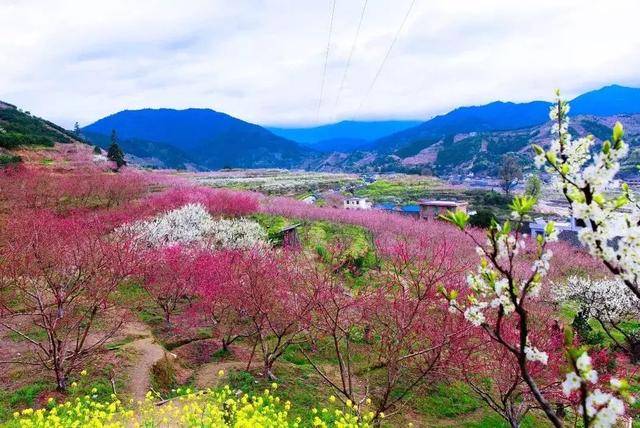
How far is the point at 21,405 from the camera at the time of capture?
36.4 ft

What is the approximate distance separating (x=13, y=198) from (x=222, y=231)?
14112mm

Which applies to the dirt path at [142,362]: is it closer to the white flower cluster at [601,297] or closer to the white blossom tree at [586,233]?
the white blossom tree at [586,233]

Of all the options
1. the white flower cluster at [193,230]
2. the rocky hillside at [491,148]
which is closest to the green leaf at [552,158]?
the white flower cluster at [193,230]

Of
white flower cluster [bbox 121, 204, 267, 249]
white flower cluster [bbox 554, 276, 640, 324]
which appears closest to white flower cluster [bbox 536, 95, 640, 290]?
white flower cluster [bbox 121, 204, 267, 249]

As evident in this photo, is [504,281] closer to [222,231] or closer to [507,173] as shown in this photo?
[222,231]

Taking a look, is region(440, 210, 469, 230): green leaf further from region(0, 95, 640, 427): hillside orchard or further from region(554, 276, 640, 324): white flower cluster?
region(554, 276, 640, 324): white flower cluster

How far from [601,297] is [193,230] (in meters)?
25.7

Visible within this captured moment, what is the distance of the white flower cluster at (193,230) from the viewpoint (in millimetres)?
24281

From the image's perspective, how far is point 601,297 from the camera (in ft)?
94.5

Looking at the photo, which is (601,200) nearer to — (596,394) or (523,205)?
(523,205)

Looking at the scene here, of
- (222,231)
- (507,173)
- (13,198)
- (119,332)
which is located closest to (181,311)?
(119,332)

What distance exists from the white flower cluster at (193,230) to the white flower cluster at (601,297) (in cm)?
1915

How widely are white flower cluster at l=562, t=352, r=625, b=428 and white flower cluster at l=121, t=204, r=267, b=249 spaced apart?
20825mm

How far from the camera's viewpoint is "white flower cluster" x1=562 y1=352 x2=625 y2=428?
2.88 metres
